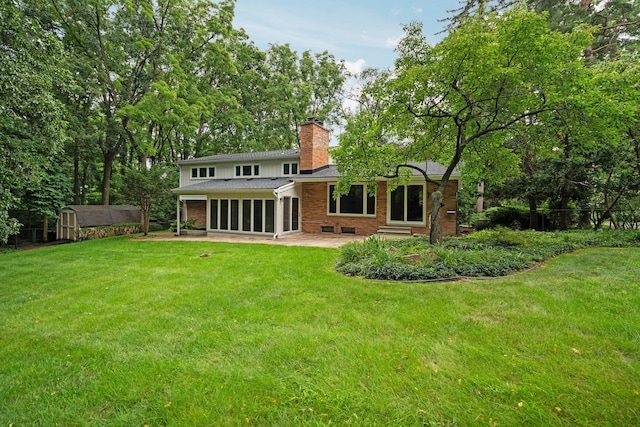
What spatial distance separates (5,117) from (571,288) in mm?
10118

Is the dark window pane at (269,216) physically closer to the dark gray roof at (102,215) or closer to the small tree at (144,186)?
the small tree at (144,186)

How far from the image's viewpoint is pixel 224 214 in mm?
14711

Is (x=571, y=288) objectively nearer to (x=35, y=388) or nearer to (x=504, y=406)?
(x=504, y=406)

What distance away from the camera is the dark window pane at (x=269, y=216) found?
1343 cm

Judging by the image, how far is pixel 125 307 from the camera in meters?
4.68

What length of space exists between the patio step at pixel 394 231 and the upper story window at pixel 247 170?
7856mm

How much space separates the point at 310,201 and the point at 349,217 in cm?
215

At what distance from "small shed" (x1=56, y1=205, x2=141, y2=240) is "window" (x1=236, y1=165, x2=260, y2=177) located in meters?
7.87

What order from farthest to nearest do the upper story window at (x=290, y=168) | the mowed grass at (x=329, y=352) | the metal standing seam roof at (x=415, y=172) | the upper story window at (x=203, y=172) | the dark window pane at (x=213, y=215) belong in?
1. the upper story window at (x=203, y=172)
2. the upper story window at (x=290, y=168)
3. the dark window pane at (x=213, y=215)
4. the metal standing seam roof at (x=415, y=172)
5. the mowed grass at (x=329, y=352)

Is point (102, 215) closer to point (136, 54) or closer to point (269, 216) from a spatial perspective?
point (269, 216)

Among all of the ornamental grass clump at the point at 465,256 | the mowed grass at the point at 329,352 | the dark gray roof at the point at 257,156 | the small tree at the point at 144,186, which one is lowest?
the mowed grass at the point at 329,352

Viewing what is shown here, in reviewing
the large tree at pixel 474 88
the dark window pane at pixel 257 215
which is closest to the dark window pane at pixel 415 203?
the large tree at pixel 474 88

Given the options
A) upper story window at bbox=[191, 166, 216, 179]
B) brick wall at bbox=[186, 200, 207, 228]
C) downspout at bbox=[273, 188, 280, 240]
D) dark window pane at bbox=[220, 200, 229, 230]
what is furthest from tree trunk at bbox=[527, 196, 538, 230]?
upper story window at bbox=[191, 166, 216, 179]

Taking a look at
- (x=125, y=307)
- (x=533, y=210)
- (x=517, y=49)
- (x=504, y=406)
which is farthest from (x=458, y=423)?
(x=533, y=210)
